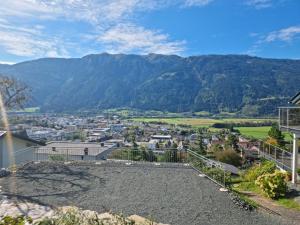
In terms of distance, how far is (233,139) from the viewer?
55.3 meters

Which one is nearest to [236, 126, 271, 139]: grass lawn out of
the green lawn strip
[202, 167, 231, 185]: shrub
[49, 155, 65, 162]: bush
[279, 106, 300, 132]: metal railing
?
[279, 106, 300, 132]: metal railing

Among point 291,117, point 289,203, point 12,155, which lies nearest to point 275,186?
point 289,203

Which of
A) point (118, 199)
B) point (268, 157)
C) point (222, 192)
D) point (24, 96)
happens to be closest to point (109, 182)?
point (118, 199)

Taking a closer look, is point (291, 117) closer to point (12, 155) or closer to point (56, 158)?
point (56, 158)

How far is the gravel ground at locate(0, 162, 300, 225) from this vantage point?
35.7 ft

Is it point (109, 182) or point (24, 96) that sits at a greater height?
point (24, 96)

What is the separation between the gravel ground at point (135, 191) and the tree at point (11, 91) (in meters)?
13.3

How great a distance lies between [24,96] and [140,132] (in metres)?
75.6

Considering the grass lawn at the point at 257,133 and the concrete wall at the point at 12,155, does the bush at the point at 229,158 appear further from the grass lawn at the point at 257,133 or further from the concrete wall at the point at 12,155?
the grass lawn at the point at 257,133

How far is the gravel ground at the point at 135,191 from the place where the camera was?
10875 mm

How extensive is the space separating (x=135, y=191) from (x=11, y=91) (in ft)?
68.7

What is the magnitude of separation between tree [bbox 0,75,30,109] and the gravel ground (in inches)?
525

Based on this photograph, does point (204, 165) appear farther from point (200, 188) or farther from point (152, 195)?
point (152, 195)

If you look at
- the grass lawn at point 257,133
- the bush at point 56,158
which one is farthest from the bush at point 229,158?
the grass lawn at point 257,133
